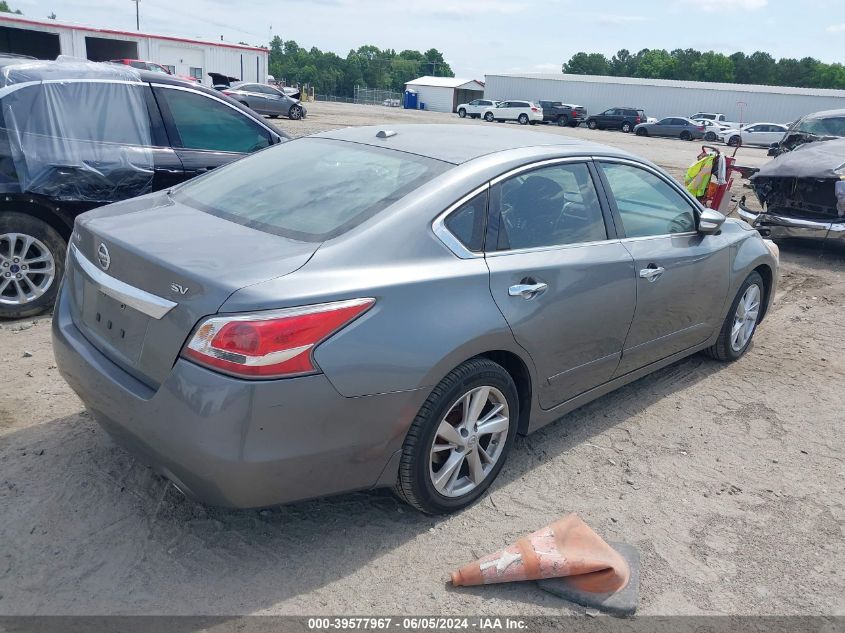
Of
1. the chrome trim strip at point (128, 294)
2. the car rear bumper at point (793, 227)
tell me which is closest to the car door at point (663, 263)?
the chrome trim strip at point (128, 294)

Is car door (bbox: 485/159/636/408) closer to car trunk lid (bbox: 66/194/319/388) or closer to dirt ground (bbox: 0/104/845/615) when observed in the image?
dirt ground (bbox: 0/104/845/615)

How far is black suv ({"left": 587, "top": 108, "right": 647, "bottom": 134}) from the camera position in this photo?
4544 centimetres

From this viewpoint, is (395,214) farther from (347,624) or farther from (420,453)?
(347,624)

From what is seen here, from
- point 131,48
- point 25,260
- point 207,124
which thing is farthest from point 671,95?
point 25,260

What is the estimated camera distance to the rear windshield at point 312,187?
2982 mm

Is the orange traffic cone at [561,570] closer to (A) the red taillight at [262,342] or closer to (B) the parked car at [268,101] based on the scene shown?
(A) the red taillight at [262,342]

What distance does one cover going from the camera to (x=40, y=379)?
4230mm

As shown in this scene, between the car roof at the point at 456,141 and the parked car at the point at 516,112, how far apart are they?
144 ft

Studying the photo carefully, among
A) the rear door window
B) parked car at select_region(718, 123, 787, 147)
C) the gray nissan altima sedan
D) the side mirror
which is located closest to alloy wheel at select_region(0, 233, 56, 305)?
the rear door window

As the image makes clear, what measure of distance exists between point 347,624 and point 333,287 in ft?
3.99

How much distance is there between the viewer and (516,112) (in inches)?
1826

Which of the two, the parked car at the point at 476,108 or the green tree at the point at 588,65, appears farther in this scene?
the green tree at the point at 588,65

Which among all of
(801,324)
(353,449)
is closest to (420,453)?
(353,449)

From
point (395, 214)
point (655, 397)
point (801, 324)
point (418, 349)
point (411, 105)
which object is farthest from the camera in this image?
point (411, 105)
